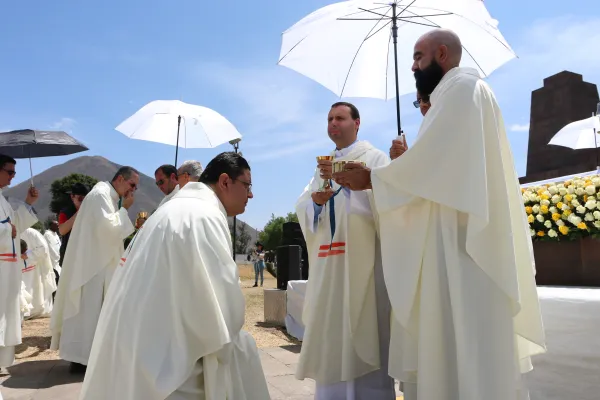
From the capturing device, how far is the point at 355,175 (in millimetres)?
3139

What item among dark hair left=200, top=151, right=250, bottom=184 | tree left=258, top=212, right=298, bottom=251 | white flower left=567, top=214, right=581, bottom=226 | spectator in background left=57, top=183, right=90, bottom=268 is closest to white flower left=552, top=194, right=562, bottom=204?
white flower left=567, top=214, right=581, bottom=226

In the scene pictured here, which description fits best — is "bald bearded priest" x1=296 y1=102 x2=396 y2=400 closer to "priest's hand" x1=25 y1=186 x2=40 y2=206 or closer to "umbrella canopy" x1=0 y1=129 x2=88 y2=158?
"priest's hand" x1=25 y1=186 x2=40 y2=206

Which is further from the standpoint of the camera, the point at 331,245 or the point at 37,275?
the point at 37,275

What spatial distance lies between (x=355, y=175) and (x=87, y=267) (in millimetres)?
4075

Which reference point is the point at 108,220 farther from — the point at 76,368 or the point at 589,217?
the point at 589,217

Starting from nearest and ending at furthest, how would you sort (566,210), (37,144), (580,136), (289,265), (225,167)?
(225,167)
(566,210)
(37,144)
(580,136)
(289,265)

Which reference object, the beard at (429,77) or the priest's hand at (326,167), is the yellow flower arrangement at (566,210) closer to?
the beard at (429,77)

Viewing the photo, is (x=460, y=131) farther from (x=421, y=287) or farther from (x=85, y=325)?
(x=85, y=325)

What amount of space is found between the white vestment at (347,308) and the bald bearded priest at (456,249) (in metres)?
0.72

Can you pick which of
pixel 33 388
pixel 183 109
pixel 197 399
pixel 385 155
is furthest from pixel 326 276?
pixel 183 109

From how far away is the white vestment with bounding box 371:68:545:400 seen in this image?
250cm

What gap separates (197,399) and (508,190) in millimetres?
1982

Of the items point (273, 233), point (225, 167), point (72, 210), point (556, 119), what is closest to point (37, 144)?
point (72, 210)

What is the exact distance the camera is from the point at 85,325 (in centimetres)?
581
